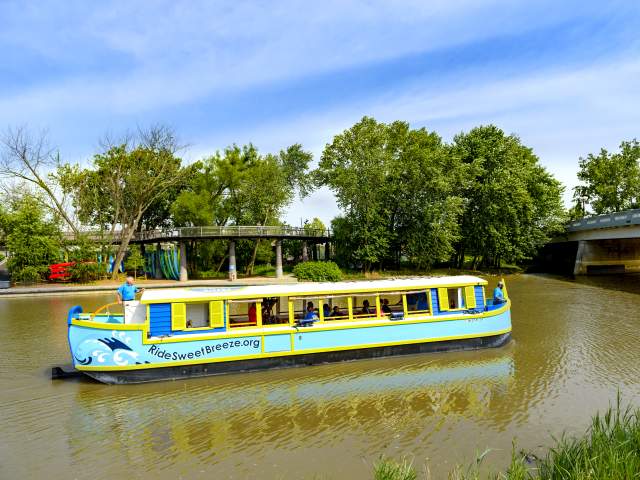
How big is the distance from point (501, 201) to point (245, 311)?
128ft

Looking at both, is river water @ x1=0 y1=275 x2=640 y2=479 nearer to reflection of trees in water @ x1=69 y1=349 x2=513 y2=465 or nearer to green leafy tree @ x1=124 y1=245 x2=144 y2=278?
reflection of trees in water @ x1=69 y1=349 x2=513 y2=465

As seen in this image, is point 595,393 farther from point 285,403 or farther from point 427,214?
point 427,214

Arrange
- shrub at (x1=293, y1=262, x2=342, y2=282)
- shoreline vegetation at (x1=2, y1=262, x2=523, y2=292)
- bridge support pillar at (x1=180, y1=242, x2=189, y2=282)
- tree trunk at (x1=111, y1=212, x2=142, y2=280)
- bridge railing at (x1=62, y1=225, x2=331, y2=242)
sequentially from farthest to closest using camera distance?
bridge support pillar at (x1=180, y1=242, x2=189, y2=282)
bridge railing at (x1=62, y1=225, x2=331, y2=242)
tree trunk at (x1=111, y1=212, x2=142, y2=280)
shoreline vegetation at (x1=2, y1=262, x2=523, y2=292)
shrub at (x1=293, y1=262, x2=342, y2=282)

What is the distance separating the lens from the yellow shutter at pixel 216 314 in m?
14.7

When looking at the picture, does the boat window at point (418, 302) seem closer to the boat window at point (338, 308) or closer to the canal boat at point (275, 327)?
the canal boat at point (275, 327)

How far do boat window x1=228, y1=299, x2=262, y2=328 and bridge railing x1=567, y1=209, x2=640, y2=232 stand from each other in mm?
35099

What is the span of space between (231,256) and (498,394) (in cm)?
3874

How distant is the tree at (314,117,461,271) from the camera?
47.3 m

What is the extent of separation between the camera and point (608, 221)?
42.4 m

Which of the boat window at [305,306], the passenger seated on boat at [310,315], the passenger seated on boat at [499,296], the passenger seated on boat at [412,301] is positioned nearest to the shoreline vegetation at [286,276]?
the passenger seated on boat at [499,296]

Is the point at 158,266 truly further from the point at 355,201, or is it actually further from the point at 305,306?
the point at 305,306

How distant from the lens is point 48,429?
36.2 feet

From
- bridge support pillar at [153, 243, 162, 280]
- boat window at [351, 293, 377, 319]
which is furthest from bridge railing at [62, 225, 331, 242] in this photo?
boat window at [351, 293, 377, 319]

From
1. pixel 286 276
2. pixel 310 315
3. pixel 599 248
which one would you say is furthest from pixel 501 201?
pixel 310 315
